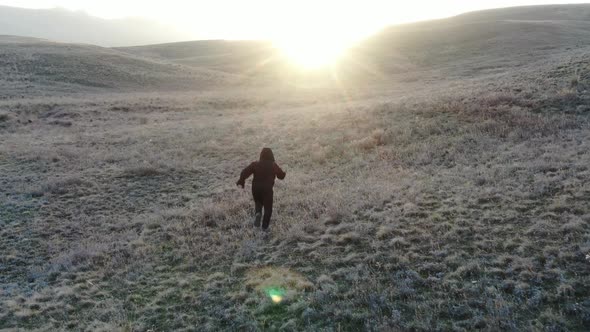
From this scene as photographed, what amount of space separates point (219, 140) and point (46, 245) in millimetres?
13177

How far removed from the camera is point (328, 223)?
413 inches

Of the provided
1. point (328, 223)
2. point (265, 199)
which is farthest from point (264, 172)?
point (328, 223)

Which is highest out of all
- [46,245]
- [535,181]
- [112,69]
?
[112,69]

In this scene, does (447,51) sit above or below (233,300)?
above

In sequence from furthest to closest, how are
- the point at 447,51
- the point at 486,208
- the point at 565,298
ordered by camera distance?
the point at 447,51, the point at 486,208, the point at 565,298

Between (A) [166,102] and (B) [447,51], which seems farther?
(B) [447,51]

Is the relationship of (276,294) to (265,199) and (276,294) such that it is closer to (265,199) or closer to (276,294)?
(276,294)

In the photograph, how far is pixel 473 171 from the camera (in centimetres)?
1274

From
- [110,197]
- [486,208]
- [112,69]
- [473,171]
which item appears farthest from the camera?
[112,69]

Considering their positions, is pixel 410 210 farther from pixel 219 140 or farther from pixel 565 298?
pixel 219 140

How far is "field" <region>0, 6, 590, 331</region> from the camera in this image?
Result: 686cm

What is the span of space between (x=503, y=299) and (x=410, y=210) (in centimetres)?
410

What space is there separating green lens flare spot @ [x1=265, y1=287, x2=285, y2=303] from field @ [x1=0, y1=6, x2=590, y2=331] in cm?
5

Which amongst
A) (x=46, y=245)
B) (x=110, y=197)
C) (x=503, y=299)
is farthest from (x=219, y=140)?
(x=503, y=299)
